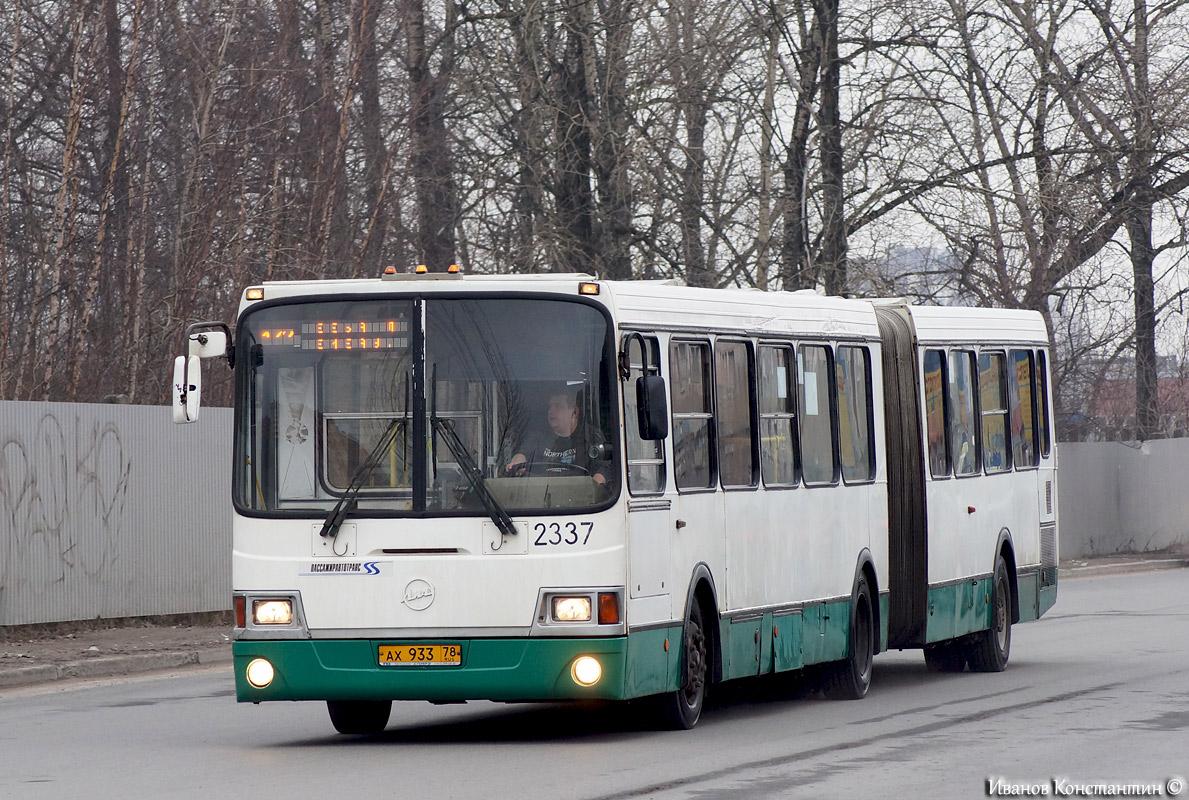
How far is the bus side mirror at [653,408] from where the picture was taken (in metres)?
11.2

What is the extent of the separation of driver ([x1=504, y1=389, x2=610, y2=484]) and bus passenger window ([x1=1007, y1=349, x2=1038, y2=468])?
25.1 ft

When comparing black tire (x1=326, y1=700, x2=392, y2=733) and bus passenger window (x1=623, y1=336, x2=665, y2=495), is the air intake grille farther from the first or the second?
black tire (x1=326, y1=700, x2=392, y2=733)

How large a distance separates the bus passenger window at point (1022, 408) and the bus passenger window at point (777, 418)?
4.64 m

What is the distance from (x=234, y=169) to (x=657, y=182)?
6.68 m

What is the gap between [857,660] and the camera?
1465cm

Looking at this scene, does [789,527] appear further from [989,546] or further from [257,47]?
[257,47]

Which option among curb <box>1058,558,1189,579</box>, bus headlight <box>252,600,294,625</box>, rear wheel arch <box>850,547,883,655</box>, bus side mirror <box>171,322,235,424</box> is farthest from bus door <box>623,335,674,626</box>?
curb <box>1058,558,1189,579</box>

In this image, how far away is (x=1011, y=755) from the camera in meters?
10.7

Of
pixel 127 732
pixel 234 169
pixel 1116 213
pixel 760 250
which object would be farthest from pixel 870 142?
pixel 127 732

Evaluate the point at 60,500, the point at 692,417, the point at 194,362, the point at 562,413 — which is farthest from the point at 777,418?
the point at 60,500

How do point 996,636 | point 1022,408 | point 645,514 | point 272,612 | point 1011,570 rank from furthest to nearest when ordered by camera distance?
point 1022,408 < point 1011,570 < point 996,636 < point 645,514 < point 272,612

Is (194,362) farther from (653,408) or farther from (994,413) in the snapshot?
(994,413)

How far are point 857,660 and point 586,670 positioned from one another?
4204 millimetres

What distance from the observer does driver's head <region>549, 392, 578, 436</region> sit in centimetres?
1126
